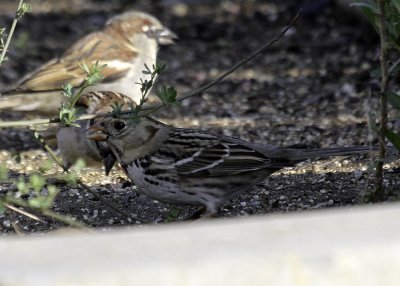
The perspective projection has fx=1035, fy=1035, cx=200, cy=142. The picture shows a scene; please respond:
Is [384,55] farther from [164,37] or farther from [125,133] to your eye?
[164,37]

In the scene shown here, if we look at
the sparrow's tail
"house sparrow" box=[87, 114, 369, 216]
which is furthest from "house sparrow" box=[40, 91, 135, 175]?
the sparrow's tail

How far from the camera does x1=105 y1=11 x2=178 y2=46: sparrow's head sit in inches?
285

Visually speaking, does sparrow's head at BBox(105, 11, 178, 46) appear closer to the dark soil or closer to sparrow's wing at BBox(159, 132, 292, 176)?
the dark soil

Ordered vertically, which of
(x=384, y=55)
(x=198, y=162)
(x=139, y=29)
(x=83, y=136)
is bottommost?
(x=83, y=136)

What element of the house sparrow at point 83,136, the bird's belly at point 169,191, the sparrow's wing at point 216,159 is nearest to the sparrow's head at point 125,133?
the sparrow's wing at point 216,159

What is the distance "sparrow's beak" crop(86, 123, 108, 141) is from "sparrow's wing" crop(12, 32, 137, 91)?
5.84 feet

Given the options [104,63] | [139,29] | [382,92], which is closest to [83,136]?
[104,63]

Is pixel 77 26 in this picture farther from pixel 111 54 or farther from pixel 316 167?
pixel 316 167

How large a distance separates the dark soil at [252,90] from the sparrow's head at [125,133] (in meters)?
0.32

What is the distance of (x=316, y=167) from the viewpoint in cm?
529

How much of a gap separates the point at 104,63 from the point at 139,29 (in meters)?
0.78

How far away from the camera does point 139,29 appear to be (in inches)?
286

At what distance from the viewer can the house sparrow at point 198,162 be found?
4441 millimetres

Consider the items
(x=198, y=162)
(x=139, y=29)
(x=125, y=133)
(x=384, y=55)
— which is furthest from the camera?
(x=139, y=29)
